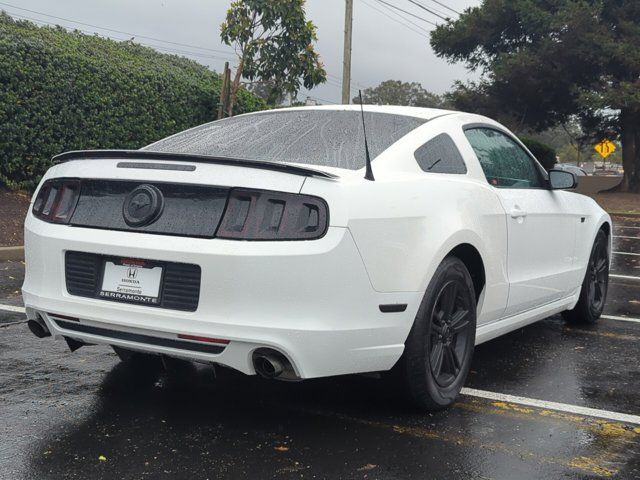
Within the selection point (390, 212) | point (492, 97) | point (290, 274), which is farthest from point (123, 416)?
point (492, 97)

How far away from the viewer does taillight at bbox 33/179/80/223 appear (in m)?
3.77

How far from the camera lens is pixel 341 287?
3.32 metres

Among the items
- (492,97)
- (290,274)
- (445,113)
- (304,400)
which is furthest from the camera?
(492,97)

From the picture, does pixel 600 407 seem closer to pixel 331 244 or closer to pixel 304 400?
Result: pixel 304 400

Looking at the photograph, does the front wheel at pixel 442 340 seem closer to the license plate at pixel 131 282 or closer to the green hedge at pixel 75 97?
the license plate at pixel 131 282

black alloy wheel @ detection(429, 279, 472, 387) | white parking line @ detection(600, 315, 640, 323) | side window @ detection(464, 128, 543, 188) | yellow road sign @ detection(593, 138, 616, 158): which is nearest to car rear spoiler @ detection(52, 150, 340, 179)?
black alloy wheel @ detection(429, 279, 472, 387)

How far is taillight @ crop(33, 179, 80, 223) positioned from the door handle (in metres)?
2.39

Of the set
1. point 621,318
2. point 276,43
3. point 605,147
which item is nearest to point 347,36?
point 276,43

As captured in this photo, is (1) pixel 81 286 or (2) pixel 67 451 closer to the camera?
(2) pixel 67 451

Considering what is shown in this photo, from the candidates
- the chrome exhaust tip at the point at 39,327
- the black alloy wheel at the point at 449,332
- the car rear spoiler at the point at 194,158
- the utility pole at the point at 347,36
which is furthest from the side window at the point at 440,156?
the utility pole at the point at 347,36

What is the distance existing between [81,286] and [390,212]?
1.42 metres

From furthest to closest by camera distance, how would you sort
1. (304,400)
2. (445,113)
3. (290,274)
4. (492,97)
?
(492,97), (445,113), (304,400), (290,274)

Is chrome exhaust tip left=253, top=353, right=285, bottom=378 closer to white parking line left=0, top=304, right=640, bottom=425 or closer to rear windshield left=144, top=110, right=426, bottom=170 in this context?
rear windshield left=144, top=110, right=426, bottom=170

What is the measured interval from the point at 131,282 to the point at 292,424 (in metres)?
0.99
